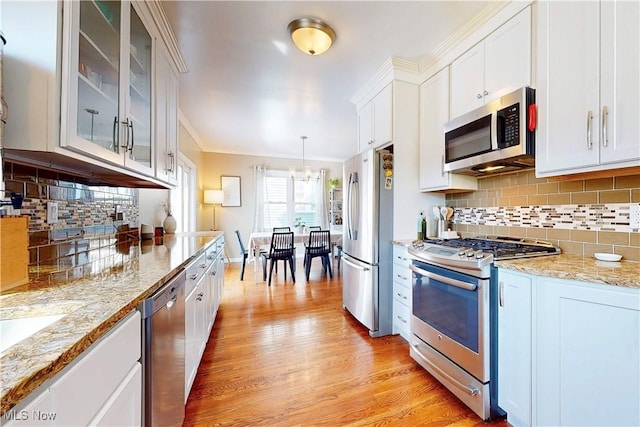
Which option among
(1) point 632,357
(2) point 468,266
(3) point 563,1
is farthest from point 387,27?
(1) point 632,357

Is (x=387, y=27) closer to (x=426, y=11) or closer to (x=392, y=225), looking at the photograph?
(x=426, y=11)


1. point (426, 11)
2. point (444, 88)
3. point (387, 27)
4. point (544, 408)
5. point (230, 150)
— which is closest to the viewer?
point (544, 408)

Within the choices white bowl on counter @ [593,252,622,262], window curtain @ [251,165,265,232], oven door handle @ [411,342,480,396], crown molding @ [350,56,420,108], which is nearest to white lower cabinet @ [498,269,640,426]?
oven door handle @ [411,342,480,396]

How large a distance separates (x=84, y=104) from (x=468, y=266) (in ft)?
6.48

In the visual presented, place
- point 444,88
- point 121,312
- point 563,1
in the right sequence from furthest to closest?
1. point 444,88
2. point 563,1
3. point 121,312

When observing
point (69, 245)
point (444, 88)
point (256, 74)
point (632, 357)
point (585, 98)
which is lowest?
point (632, 357)

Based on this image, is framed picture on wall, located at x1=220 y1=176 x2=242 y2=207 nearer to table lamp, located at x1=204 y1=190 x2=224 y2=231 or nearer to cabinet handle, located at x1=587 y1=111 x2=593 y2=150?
table lamp, located at x1=204 y1=190 x2=224 y2=231

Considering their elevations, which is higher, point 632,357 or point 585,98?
point 585,98

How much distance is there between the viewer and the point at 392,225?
247 centimetres

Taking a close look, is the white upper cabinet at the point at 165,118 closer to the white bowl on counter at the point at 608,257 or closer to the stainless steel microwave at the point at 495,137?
the stainless steel microwave at the point at 495,137

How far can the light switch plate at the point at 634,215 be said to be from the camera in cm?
137

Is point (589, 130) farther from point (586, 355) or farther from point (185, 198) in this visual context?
point (185, 198)

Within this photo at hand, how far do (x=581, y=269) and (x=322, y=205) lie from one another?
5372 mm

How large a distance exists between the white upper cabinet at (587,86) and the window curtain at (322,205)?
503 centimetres
